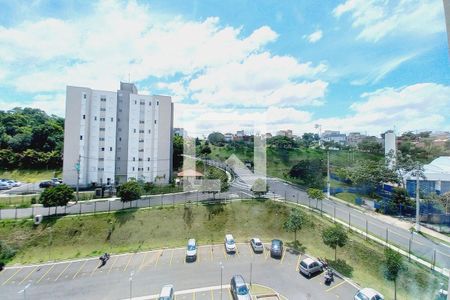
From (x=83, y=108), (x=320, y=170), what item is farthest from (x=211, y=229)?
(x=83, y=108)

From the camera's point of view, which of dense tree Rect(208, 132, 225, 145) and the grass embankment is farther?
dense tree Rect(208, 132, 225, 145)

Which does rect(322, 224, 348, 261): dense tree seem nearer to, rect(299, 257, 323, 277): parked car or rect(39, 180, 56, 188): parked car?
rect(299, 257, 323, 277): parked car

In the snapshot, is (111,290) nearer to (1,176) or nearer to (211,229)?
(211,229)

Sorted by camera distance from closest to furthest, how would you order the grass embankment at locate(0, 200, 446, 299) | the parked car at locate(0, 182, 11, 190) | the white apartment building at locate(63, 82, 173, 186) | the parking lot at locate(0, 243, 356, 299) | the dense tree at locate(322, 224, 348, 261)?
1. the parking lot at locate(0, 243, 356, 299)
2. the dense tree at locate(322, 224, 348, 261)
3. the grass embankment at locate(0, 200, 446, 299)
4. the parked car at locate(0, 182, 11, 190)
5. the white apartment building at locate(63, 82, 173, 186)

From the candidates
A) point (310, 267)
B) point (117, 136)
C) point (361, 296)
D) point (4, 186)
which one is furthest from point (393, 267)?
point (4, 186)

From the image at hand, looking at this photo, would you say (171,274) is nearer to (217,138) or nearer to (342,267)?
(342,267)

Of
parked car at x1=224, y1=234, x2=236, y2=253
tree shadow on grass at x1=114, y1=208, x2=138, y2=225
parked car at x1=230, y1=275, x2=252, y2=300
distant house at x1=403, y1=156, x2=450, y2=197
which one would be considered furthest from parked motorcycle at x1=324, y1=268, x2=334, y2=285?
tree shadow on grass at x1=114, y1=208, x2=138, y2=225
